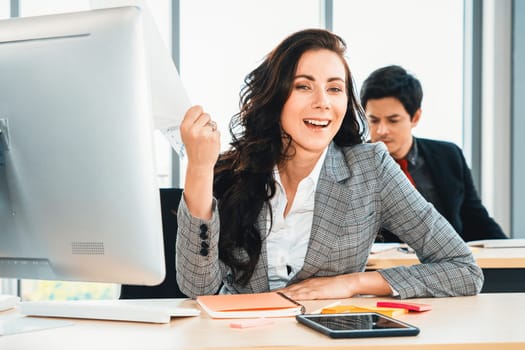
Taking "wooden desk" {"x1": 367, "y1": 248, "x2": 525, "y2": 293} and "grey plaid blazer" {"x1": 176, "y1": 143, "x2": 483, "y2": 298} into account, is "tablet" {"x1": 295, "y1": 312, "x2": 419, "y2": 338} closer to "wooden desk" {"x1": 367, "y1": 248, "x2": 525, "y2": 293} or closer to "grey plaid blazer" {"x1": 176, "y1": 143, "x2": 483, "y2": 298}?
"grey plaid blazer" {"x1": 176, "y1": 143, "x2": 483, "y2": 298}

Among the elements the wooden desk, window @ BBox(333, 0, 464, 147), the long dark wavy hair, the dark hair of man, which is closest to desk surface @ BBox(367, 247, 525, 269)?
the wooden desk

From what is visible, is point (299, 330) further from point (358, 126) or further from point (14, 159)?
point (358, 126)

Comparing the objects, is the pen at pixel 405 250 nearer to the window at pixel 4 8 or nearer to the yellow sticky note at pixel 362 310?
the yellow sticky note at pixel 362 310

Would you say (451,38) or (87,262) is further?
(451,38)

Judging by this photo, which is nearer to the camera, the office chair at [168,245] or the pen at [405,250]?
the office chair at [168,245]

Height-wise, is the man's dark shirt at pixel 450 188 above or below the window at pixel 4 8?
below

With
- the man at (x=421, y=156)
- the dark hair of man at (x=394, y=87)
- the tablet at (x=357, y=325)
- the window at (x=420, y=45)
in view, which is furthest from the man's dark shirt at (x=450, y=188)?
the tablet at (x=357, y=325)

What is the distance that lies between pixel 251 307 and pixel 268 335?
0.19 metres

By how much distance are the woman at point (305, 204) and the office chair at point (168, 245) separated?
26cm

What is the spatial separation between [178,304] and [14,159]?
50cm

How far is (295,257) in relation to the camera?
6.45 ft

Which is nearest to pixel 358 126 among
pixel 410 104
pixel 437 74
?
pixel 410 104

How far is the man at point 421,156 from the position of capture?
11.0ft

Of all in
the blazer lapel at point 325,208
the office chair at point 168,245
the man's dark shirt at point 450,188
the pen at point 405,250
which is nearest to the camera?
the blazer lapel at point 325,208
